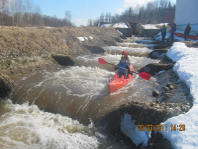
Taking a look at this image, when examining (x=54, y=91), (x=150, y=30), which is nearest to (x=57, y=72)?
(x=54, y=91)

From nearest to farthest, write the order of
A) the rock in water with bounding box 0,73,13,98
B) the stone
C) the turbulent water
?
the turbulent water, the rock in water with bounding box 0,73,13,98, the stone

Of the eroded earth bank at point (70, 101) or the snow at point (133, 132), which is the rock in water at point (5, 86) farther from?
the snow at point (133, 132)

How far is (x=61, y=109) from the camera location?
5336 millimetres

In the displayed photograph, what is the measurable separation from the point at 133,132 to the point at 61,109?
252 cm

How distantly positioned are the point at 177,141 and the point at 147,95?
3.24 m

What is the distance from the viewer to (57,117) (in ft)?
16.6

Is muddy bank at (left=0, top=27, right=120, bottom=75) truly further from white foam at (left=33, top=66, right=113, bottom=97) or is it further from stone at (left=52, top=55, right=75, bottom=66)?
white foam at (left=33, top=66, right=113, bottom=97)

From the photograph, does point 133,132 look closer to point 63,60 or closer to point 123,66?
point 123,66

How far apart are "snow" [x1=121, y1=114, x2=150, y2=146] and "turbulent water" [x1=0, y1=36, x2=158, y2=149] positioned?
40 cm

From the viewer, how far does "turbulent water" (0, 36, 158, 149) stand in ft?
13.7
